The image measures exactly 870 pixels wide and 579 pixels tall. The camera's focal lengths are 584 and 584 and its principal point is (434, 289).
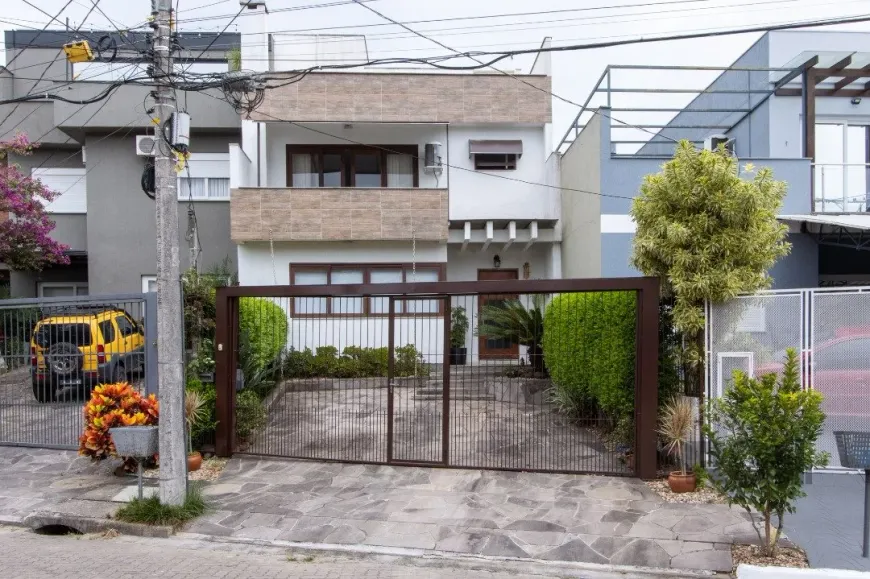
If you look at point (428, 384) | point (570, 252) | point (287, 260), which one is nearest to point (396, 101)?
point (287, 260)

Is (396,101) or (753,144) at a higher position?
(396,101)

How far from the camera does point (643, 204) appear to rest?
7.24 meters

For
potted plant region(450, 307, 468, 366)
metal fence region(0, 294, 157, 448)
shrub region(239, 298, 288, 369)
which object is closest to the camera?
potted plant region(450, 307, 468, 366)

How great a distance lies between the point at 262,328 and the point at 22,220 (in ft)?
28.3

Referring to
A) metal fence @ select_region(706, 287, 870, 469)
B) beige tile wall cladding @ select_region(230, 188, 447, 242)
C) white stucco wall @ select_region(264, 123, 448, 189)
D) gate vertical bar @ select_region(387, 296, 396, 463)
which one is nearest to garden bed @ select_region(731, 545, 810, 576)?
metal fence @ select_region(706, 287, 870, 469)

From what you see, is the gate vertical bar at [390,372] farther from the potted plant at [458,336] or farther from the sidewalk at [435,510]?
the potted plant at [458,336]

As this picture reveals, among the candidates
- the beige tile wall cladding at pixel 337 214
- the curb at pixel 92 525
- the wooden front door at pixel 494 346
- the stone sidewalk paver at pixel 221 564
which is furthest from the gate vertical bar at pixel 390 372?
the beige tile wall cladding at pixel 337 214

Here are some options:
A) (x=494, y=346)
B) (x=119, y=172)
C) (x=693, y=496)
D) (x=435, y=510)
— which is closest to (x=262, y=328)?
(x=494, y=346)

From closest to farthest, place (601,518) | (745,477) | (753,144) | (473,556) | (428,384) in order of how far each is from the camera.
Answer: (745,477), (473,556), (601,518), (428,384), (753,144)

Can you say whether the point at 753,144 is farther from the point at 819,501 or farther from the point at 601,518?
the point at 601,518

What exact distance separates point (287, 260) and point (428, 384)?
714 centimetres

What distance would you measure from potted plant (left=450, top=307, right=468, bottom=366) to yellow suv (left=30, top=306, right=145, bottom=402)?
4.53 metres

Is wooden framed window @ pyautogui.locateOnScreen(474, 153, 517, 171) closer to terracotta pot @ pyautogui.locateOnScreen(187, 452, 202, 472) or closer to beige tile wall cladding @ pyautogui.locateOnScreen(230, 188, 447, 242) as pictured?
beige tile wall cladding @ pyautogui.locateOnScreen(230, 188, 447, 242)

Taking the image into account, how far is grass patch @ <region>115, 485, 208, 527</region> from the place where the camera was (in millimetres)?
5998
